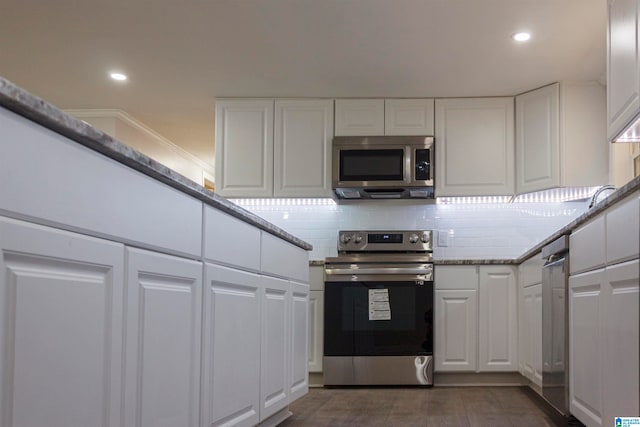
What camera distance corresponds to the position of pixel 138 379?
Answer: 5.35 feet

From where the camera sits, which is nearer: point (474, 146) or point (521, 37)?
point (521, 37)

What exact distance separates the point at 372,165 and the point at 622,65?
2303 millimetres

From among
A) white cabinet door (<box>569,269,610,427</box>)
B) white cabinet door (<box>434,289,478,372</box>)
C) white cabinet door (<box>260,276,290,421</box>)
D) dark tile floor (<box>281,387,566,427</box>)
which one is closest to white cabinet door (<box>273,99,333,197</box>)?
white cabinet door (<box>434,289,478,372</box>)

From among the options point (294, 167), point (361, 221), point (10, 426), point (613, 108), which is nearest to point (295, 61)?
point (294, 167)

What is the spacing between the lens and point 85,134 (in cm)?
133

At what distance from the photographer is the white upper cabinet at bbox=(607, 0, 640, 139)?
2.87 m

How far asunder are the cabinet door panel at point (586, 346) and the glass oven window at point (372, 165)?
7.83 feet

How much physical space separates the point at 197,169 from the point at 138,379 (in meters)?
6.42

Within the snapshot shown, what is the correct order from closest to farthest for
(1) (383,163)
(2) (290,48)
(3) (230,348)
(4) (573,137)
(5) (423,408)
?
(3) (230,348)
(5) (423,408)
(2) (290,48)
(4) (573,137)
(1) (383,163)

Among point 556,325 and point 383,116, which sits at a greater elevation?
point 383,116

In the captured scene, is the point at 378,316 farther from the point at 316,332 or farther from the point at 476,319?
the point at 476,319

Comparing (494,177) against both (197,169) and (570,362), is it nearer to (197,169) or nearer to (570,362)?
(570,362)

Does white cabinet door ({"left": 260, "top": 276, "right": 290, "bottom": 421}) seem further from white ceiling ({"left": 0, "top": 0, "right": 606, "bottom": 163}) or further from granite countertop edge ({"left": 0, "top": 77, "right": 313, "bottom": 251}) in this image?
white ceiling ({"left": 0, "top": 0, "right": 606, "bottom": 163})

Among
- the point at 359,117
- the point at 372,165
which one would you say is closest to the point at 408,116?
the point at 359,117
